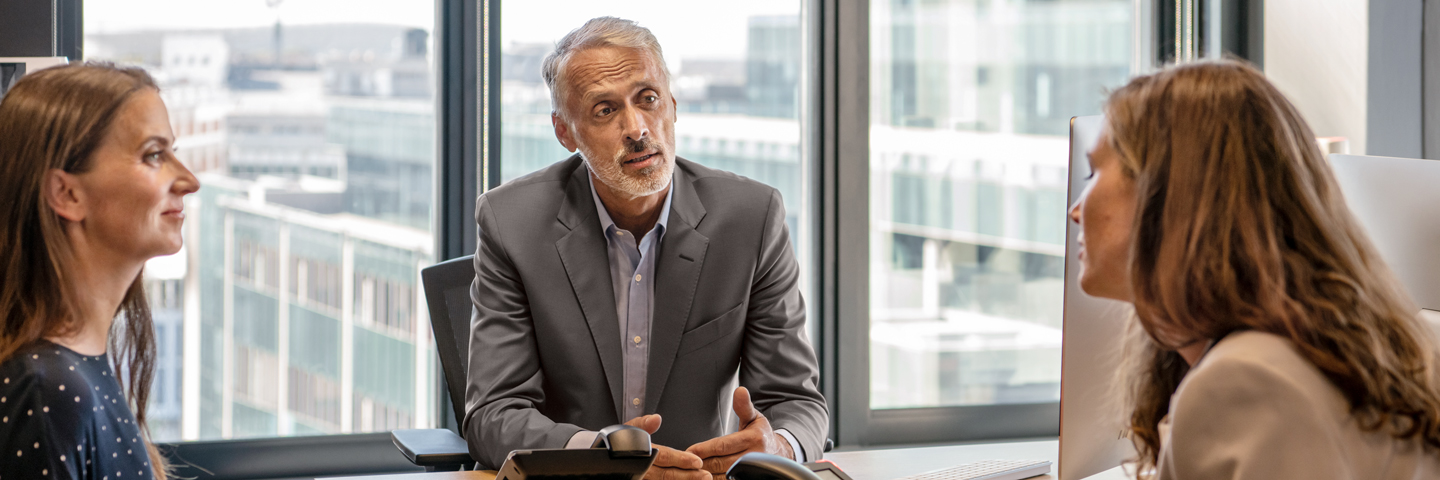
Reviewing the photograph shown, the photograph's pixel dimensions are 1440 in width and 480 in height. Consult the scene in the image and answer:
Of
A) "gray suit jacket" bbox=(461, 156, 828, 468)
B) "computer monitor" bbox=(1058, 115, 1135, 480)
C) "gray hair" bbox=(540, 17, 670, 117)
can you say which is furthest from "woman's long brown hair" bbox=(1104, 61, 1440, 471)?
"gray hair" bbox=(540, 17, 670, 117)

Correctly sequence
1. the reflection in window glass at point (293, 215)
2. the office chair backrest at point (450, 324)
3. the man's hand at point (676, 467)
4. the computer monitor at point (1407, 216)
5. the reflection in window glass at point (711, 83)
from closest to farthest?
the computer monitor at point (1407, 216) → the man's hand at point (676, 467) → the office chair backrest at point (450, 324) → the reflection in window glass at point (293, 215) → the reflection in window glass at point (711, 83)

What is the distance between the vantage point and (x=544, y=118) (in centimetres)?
315

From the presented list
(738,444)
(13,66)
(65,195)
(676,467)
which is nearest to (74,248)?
(65,195)

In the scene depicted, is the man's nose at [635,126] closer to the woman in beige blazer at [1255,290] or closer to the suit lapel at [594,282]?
the suit lapel at [594,282]

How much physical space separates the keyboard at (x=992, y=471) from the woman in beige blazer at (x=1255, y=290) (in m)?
0.58

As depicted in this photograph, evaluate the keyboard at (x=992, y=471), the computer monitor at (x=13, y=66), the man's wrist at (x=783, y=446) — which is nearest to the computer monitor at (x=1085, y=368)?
the keyboard at (x=992, y=471)

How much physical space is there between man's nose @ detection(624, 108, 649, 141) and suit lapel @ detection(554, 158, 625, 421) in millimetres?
181

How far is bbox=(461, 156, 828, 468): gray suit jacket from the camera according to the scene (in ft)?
6.27

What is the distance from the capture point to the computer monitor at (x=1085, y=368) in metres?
1.40

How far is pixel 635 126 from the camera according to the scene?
1.96 meters

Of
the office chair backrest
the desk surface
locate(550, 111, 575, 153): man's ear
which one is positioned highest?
locate(550, 111, 575, 153): man's ear

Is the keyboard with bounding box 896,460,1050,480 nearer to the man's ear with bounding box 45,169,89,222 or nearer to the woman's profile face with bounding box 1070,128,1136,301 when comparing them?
the woman's profile face with bounding box 1070,128,1136,301

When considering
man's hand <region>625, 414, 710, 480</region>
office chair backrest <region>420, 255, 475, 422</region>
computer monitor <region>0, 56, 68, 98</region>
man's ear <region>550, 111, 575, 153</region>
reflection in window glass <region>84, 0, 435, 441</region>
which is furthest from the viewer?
reflection in window glass <region>84, 0, 435, 441</region>

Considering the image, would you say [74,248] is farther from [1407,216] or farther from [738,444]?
[1407,216]
